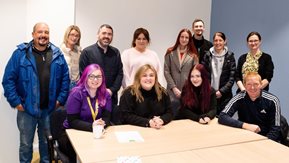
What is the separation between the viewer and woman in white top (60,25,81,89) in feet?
11.5

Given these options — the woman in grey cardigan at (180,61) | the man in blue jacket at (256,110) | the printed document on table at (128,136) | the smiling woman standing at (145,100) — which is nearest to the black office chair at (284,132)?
the man in blue jacket at (256,110)

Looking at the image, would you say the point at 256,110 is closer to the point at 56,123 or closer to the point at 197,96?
the point at 197,96

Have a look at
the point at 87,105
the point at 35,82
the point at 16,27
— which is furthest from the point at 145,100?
the point at 16,27

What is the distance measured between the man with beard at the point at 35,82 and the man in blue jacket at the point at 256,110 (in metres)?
1.71

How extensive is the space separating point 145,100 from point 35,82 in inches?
44.3

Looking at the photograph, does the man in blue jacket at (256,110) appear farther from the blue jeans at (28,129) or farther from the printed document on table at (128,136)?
the blue jeans at (28,129)

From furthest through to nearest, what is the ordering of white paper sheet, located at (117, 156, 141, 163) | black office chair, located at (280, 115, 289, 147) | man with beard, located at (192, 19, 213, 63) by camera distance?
man with beard, located at (192, 19, 213, 63)
black office chair, located at (280, 115, 289, 147)
white paper sheet, located at (117, 156, 141, 163)

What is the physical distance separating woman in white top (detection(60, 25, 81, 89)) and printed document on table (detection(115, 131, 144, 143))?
124 cm

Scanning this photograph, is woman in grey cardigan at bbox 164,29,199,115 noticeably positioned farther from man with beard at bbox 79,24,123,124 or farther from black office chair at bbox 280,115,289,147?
black office chair at bbox 280,115,289,147

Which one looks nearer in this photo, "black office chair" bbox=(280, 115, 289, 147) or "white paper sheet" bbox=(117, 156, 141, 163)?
"white paper sheet" bbox=(117, 156, 141, 163)

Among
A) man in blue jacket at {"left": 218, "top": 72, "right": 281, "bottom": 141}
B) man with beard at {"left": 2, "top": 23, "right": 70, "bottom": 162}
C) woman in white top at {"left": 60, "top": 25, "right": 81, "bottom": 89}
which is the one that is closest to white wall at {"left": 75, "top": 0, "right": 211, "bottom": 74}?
woman in white top at {"left": 60, "top": 25, "right": 81, "bottom": 89}

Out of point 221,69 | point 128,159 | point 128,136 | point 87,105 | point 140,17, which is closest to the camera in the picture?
point 128,159

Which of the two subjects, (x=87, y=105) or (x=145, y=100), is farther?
(x=145, y=100)

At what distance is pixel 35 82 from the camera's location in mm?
3057
